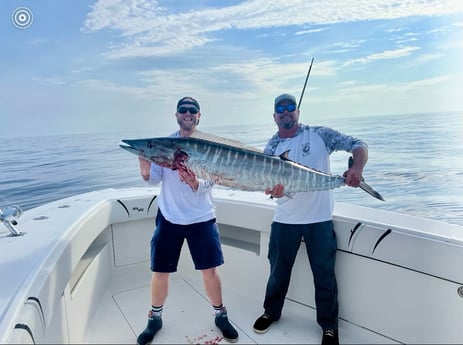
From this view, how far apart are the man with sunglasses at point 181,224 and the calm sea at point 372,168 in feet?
3.03

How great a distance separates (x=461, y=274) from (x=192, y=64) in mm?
3897

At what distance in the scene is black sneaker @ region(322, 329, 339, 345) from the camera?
5.43 feet

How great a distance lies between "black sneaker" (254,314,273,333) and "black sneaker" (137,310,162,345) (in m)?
0.56

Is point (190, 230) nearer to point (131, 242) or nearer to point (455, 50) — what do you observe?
point (131, 242)

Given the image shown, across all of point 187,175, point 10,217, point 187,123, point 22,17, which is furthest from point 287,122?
point 22,17

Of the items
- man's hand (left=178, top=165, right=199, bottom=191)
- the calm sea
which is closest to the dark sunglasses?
man's hand (left=178, top=165, right=199, bottom=191)

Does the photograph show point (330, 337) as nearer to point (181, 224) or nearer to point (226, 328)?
point (226, 328)

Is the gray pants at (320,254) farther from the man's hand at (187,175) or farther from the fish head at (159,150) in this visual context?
the fish head at (159,150)

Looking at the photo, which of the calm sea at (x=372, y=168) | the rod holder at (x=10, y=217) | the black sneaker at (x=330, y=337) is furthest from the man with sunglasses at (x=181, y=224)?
the calm sea at (x=372, y=168)

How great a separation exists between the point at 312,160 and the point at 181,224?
80 centimetres

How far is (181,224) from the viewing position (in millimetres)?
1688

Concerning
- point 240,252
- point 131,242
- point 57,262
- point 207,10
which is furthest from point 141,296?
point 207,10

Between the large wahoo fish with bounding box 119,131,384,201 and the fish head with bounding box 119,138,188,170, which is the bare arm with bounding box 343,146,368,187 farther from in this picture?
the fish head with bounding box 119,138,188,170

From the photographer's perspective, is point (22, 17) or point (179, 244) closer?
point (179, 244)
